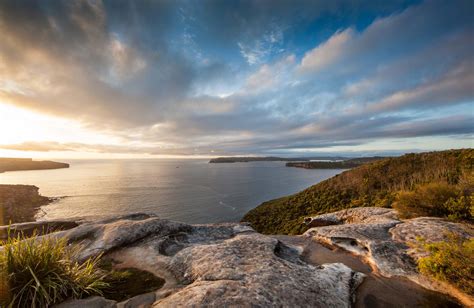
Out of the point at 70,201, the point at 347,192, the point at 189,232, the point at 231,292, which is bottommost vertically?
the point at 70,201

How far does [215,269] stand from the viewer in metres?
6.16

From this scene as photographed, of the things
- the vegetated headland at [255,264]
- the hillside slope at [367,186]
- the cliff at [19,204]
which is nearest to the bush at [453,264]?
the vegetated headland at [255,264]

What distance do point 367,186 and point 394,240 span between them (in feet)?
83.3

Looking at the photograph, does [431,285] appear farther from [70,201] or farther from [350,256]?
[70,201]

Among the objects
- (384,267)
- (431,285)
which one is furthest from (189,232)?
(431,285)

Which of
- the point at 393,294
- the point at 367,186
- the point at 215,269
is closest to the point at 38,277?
the point at 215,269

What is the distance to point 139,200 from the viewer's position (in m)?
65.1

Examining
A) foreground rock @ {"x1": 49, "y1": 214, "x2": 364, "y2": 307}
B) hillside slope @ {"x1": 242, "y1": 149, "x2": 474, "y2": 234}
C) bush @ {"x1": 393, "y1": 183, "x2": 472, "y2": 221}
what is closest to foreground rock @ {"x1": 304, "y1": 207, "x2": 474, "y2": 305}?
foreground rock @ {"x1": 49, "y1": 214, "x2": 364, "y2": 307}

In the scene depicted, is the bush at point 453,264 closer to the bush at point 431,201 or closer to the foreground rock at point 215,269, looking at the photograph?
the foreground rock at point 215,269

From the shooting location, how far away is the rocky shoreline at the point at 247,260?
4.74 m

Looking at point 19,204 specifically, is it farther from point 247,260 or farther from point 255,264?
point 255,264

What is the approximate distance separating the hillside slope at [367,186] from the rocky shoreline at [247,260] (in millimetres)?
12501

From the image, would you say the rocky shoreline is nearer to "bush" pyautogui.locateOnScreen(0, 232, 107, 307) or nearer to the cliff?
"bush" pyautogui.locateOnScreen(0, 232, 107, 307)

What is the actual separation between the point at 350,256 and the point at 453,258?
11.7 feet
